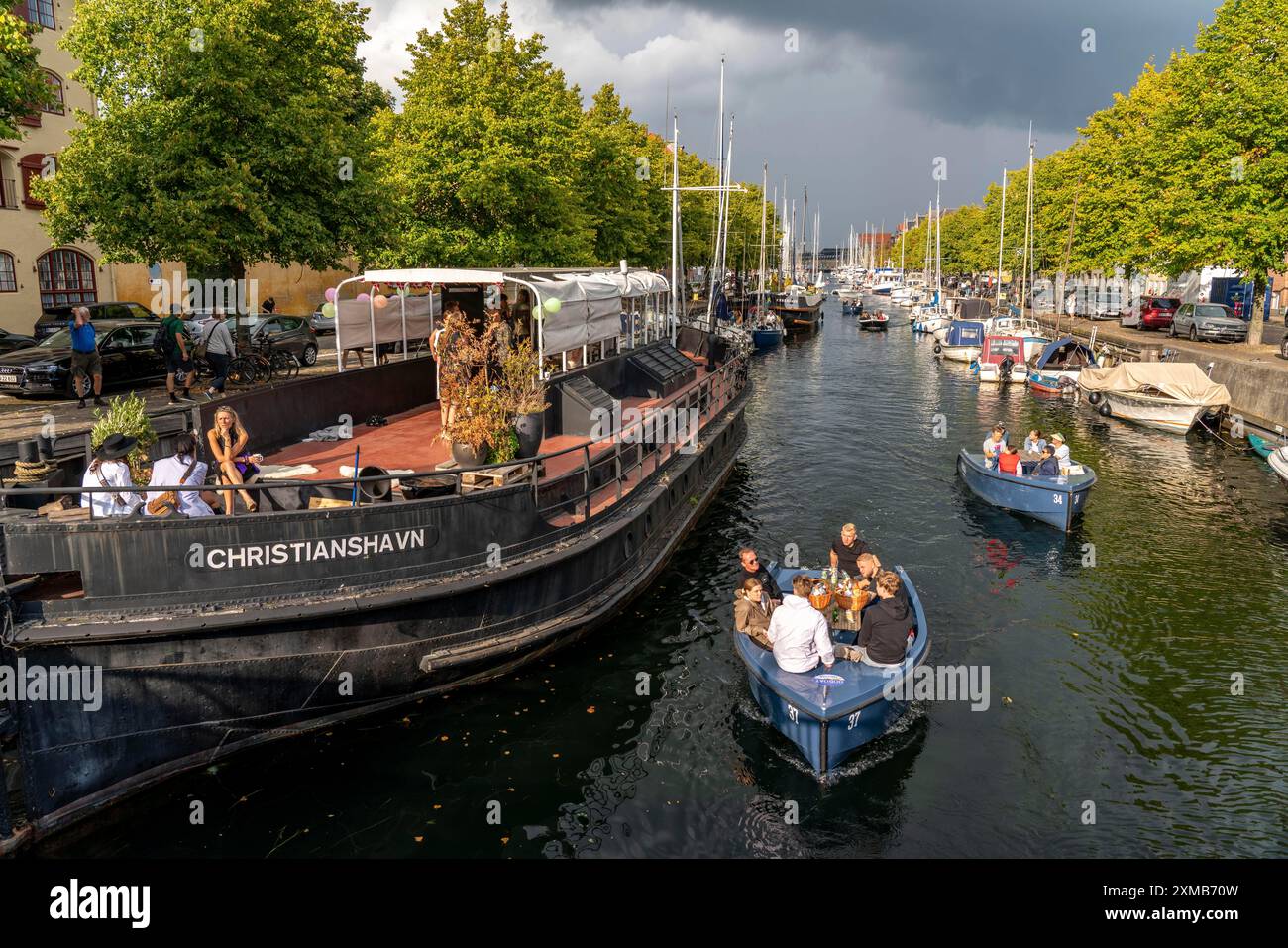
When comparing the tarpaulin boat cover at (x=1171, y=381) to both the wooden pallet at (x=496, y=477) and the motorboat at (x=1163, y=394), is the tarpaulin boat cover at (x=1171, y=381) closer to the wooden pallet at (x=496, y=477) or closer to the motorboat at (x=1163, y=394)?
the motorboat at (x=1163, y=394)

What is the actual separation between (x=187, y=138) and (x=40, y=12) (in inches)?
725

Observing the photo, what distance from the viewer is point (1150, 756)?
408 inches

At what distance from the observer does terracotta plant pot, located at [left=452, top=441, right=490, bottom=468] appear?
11.2 m

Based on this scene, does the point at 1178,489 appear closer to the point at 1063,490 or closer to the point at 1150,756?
the point at 1063,490

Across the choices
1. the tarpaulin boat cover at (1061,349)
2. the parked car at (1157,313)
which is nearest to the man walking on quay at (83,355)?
the tarpaulin boat cover at (1061,349)

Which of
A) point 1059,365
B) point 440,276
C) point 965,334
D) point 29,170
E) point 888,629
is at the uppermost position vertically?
point 29,170

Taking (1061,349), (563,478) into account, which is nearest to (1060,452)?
(563,478)

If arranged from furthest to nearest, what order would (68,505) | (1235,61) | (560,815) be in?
1. (1235,61)
2. (68,505)
3. (560,815)

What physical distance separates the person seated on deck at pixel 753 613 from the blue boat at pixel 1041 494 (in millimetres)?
10451

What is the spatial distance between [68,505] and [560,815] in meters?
6.60

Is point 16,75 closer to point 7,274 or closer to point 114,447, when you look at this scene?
point 114,447

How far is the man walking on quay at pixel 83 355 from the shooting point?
18.3m

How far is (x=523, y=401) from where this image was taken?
12078 millimetres
